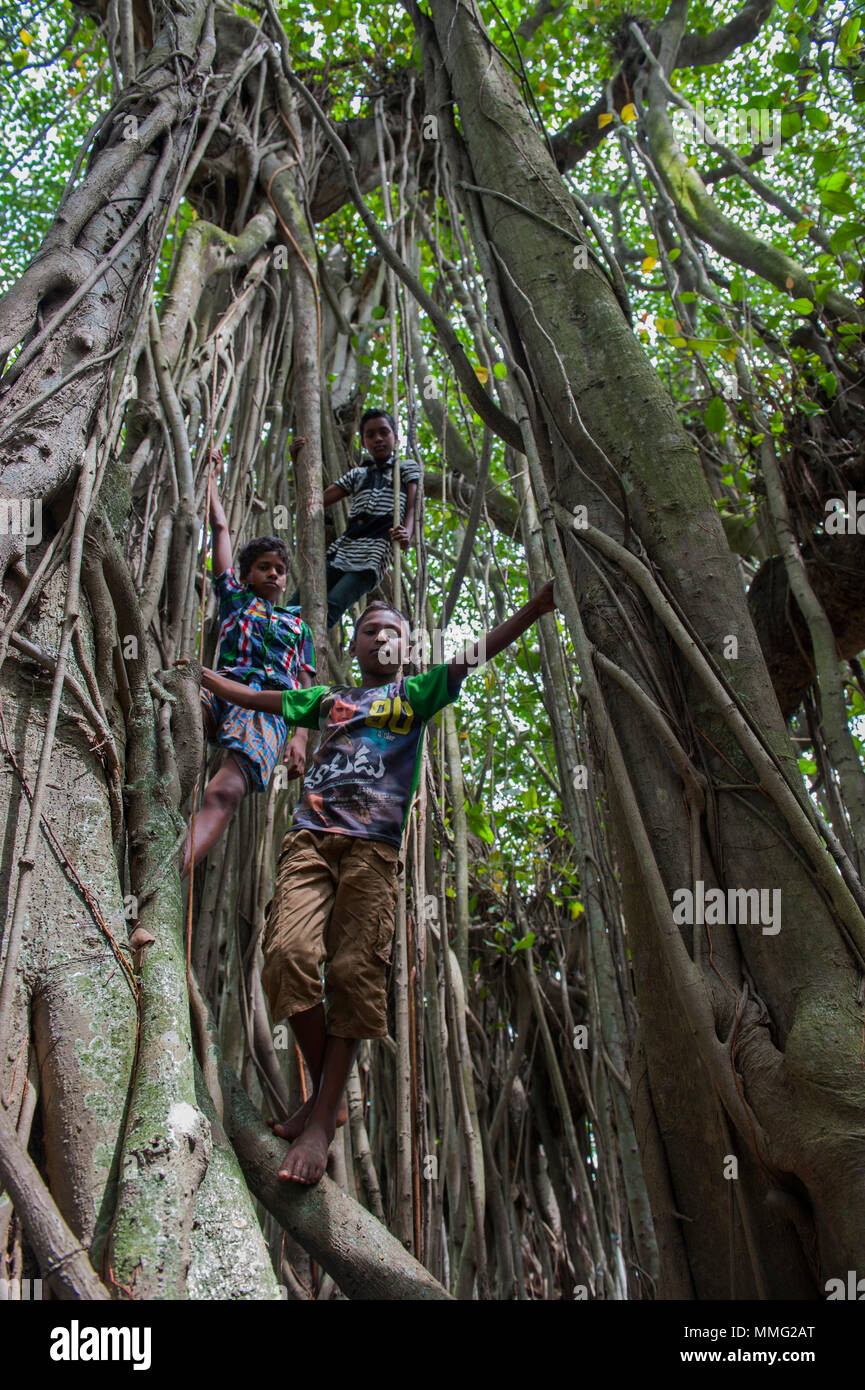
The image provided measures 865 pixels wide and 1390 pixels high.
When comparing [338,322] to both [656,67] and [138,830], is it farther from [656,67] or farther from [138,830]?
[138,830]

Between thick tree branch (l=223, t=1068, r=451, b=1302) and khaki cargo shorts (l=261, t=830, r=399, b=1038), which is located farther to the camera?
khaki cargo shorts (l=261, t=830, r=399, b=1038)

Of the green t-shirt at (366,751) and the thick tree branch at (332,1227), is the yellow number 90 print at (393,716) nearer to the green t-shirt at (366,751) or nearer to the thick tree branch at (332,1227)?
the green t-shirt at (366,751)

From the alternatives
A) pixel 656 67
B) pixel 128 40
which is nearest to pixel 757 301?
pixel 656 67

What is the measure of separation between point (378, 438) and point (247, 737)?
1.19 metres

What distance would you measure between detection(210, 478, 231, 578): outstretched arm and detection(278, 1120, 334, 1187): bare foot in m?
1.48

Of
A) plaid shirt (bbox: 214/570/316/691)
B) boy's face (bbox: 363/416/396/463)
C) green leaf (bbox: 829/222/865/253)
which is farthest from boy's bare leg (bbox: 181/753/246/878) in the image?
green leaf (bbox: 829/222/865/253)

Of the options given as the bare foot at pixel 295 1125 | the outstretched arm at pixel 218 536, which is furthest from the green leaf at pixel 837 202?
the bare foot at pixel 295 1125

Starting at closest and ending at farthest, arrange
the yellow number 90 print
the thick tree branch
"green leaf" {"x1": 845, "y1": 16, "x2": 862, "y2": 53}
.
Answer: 1. the thick tree branch
2. the yellow number 90 print
3. "green leaf" {"x1": 845, "y1": 16, "x2": 862, "y2": 53}

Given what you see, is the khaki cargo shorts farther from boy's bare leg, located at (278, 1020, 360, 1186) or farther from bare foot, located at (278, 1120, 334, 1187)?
bare foot, located at (278, 1120, 334, 1187)

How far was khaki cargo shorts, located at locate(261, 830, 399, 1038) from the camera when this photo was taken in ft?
5.45

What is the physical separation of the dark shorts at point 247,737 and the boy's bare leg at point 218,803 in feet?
0.08

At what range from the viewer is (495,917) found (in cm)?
455

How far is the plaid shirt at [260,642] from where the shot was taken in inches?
97.7

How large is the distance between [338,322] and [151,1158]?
366 cm
